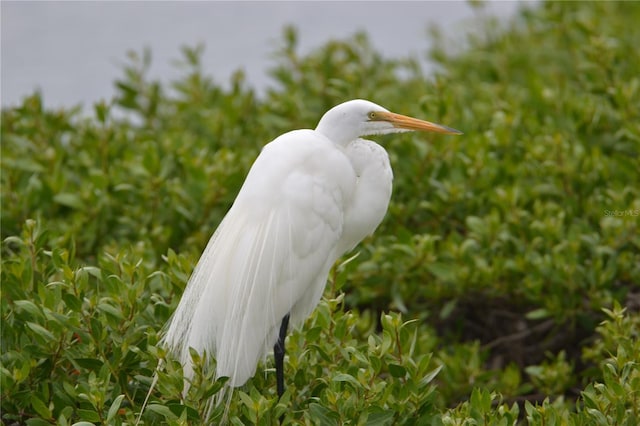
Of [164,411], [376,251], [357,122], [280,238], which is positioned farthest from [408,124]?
[164,411]

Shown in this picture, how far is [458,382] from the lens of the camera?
10.4ft

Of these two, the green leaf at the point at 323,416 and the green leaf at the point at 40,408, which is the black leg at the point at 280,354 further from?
the green leaf at the point at 40,408

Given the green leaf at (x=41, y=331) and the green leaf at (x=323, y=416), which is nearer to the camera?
the green leaf at (x=323, y=416)

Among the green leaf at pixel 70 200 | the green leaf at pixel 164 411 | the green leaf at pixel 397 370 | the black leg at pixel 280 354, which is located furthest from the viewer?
the green leaf at pixel 70 200

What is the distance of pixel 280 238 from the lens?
247 cm

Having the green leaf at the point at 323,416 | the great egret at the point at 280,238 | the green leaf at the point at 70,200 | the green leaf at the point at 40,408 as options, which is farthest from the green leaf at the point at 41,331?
the green leaf at the point at 70,200

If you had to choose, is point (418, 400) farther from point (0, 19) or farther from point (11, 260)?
point (0, 19)

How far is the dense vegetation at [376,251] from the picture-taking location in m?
2.42

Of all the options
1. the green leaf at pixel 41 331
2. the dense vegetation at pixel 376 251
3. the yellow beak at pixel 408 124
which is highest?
the yellow beak at pixel 408 124

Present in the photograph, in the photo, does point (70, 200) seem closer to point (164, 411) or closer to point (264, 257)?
point (264, 257)

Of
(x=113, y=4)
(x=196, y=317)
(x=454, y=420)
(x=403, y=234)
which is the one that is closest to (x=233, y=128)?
(x=403, y=234)

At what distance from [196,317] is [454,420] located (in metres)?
0.66

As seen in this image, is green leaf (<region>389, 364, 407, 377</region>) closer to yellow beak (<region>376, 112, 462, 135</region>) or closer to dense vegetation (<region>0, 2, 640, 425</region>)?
dense vegetation (<region>0, 2, 640, 425</region>)

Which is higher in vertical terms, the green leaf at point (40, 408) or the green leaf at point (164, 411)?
the green leaf at point (164, 411)
